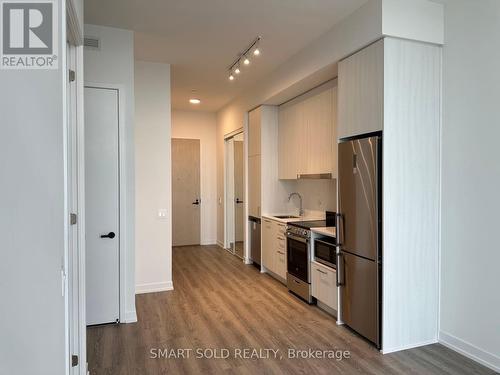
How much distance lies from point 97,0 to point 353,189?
290 centimetres

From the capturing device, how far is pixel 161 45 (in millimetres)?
4062

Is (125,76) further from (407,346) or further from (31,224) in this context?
(407,346)

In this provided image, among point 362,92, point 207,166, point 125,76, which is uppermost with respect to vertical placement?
point 125,76

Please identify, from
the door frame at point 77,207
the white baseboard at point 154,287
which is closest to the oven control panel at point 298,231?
the white baseboard at point 154,287

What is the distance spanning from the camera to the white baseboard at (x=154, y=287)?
4.48 metres

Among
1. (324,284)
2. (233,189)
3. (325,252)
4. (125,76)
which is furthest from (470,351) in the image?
(233,189)

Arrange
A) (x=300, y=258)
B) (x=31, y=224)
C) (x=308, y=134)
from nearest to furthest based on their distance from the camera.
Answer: (x=31, y=224)
(x=300, y=258)
(x=308, y=134)

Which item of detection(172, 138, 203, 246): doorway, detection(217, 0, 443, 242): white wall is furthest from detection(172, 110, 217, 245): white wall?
detection(217, 0, 443, 242): white wall

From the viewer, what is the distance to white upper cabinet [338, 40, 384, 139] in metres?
2.93

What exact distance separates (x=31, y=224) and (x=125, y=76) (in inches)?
104

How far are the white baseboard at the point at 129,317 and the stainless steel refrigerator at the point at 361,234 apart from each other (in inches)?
85.9

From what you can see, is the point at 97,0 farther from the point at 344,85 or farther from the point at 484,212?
the point at 484,212

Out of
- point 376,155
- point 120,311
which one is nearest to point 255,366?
point 120,311

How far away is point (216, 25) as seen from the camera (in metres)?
3.54
